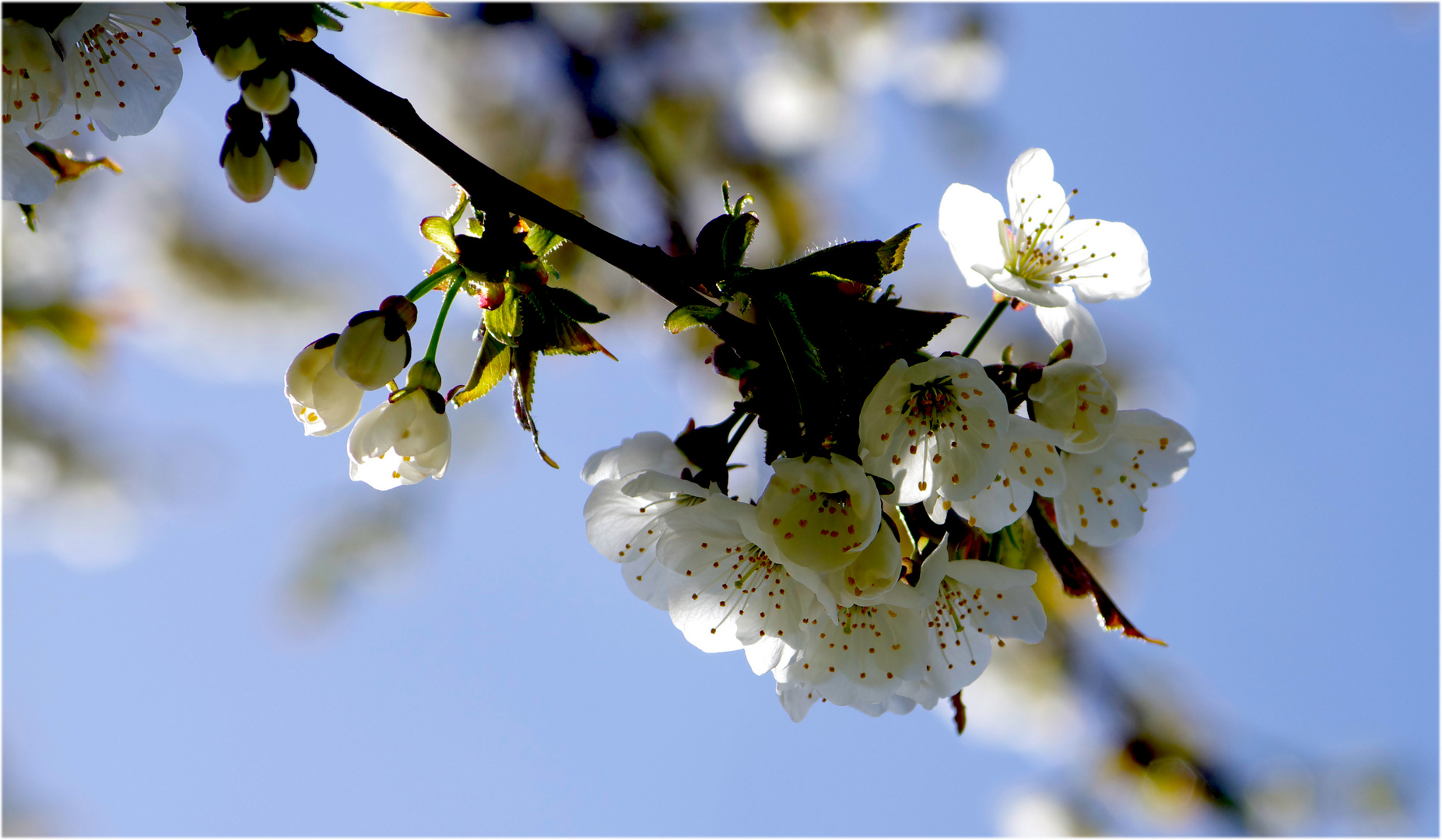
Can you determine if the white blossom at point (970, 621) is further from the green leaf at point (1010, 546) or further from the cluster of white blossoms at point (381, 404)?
the cluster of white blossoms at point (381, 404)

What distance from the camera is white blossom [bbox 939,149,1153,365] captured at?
905 mm

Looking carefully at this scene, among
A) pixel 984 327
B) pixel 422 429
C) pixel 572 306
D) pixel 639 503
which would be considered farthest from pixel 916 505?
pixel 422 429

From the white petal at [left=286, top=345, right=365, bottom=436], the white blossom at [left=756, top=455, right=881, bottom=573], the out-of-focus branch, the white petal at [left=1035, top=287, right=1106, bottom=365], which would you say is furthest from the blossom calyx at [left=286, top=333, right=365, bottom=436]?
the white petal at [left=1035, top=287, right=1106, bottom=365]

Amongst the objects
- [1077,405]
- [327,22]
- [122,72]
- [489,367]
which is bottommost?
[1077,405]

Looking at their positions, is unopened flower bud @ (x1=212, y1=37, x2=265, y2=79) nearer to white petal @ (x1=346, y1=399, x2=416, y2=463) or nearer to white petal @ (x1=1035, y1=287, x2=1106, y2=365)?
white petal @ (x1=346, y1=399, x2=416, y2=463)

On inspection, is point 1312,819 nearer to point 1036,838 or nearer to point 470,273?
point 1036,838

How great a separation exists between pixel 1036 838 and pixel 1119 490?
628cm

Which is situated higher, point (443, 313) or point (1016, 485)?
point (443, 313)

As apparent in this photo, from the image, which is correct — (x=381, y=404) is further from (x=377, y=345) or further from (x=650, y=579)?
(x=650, y=579)

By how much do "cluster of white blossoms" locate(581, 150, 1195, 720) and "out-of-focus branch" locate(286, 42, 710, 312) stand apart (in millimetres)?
192

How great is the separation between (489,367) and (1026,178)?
0.68 meters

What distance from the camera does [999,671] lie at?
180 inches

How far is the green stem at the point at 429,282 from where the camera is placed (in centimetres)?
81

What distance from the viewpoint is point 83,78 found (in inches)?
34.9
